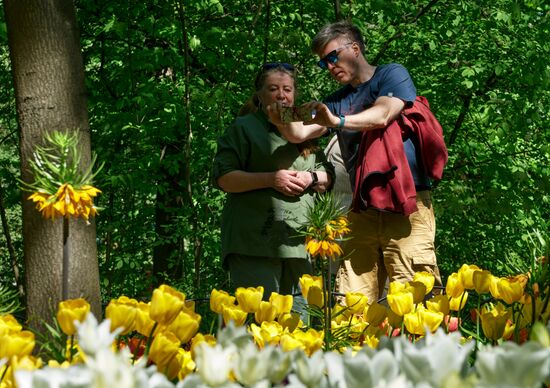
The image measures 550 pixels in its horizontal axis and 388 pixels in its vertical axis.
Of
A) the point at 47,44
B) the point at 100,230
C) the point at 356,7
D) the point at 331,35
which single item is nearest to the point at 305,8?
the point at 356,7

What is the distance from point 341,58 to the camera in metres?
3.57

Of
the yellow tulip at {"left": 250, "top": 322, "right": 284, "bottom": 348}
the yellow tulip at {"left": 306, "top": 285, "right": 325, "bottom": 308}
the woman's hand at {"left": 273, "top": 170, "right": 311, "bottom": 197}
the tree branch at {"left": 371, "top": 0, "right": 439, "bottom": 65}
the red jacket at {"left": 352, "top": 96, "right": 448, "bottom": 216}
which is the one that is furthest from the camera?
the tree branch at {"left": 371, "top": 0, "right": 439, "bottom": 65}

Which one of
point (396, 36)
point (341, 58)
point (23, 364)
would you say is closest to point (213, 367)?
point (23, 364)

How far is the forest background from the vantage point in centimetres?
653

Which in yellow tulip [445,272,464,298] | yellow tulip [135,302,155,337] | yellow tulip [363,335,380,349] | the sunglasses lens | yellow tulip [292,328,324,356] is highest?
the sunglasses lens

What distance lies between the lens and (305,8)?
23.6 feet

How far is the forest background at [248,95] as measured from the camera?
21.4ft

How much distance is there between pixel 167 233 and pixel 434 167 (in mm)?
4526

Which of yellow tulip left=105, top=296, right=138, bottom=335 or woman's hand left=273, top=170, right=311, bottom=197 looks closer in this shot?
yellow tulip left=105, top=296, right=138, bottom=335

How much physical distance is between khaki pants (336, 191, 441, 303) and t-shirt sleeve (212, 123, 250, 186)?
0.58m

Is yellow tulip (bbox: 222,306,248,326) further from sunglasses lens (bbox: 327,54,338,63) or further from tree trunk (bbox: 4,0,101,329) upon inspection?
sunglasses lens (bbox: 327,54,338,63)

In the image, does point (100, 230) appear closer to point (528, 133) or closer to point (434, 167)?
point (528, 133)

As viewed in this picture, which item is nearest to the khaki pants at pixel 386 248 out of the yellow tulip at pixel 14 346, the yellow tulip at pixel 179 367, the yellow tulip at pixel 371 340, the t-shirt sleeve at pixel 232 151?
the t-shirt sleeve at pixel 232 151

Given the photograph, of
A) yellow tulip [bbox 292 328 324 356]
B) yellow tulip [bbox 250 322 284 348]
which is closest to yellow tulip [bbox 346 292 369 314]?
yellow tulip [bbox 250 322 284 348]
